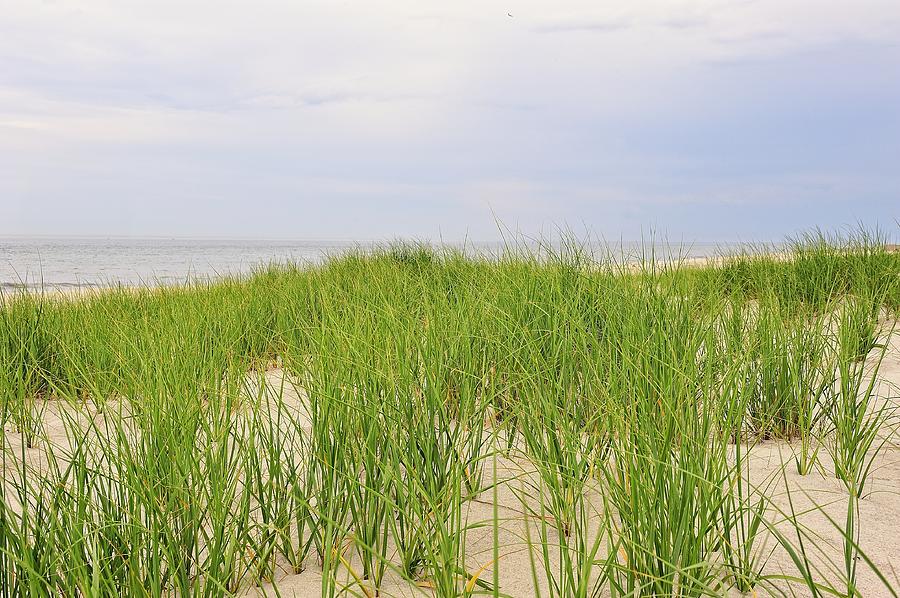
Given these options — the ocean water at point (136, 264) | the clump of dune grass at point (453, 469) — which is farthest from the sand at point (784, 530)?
the ocean water at point (136, 264)

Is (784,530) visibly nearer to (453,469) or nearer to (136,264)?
(453,469)

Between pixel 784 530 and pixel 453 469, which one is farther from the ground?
pixel 453 469

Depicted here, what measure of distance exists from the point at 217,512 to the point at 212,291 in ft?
13.4

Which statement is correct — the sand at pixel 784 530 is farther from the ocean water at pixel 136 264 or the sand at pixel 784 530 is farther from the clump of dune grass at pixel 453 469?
the ocean water at pixel 136 264

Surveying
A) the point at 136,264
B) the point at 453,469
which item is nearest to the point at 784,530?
the point at 453,469

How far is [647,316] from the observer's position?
2543mm

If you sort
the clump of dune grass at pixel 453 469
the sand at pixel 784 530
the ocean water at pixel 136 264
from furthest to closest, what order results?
Answer: the ocean water at pixel 136 264 → the sand at pixel 784 530 → the clump of dune grass at pixel 453 469

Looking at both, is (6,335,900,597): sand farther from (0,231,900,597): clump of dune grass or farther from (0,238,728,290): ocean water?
(0,238,728,290): ocean water

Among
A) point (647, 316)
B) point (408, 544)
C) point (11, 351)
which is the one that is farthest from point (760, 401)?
point (11, 351)

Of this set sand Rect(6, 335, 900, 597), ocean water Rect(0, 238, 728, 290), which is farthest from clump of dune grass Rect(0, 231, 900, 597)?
ocean water Rect(0, 238, 728, 290)

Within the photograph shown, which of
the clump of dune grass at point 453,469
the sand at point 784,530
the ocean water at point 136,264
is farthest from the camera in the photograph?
the ocean water at point 136,264

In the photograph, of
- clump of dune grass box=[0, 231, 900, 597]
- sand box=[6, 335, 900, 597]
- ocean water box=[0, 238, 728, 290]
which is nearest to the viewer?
clump of dune grass box=[0, 231, 900, 597]

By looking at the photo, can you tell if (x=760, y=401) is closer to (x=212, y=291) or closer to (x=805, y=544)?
(x=805, y=544)

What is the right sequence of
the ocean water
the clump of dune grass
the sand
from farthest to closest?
the ocean water
the sand
the clump of dune grass
